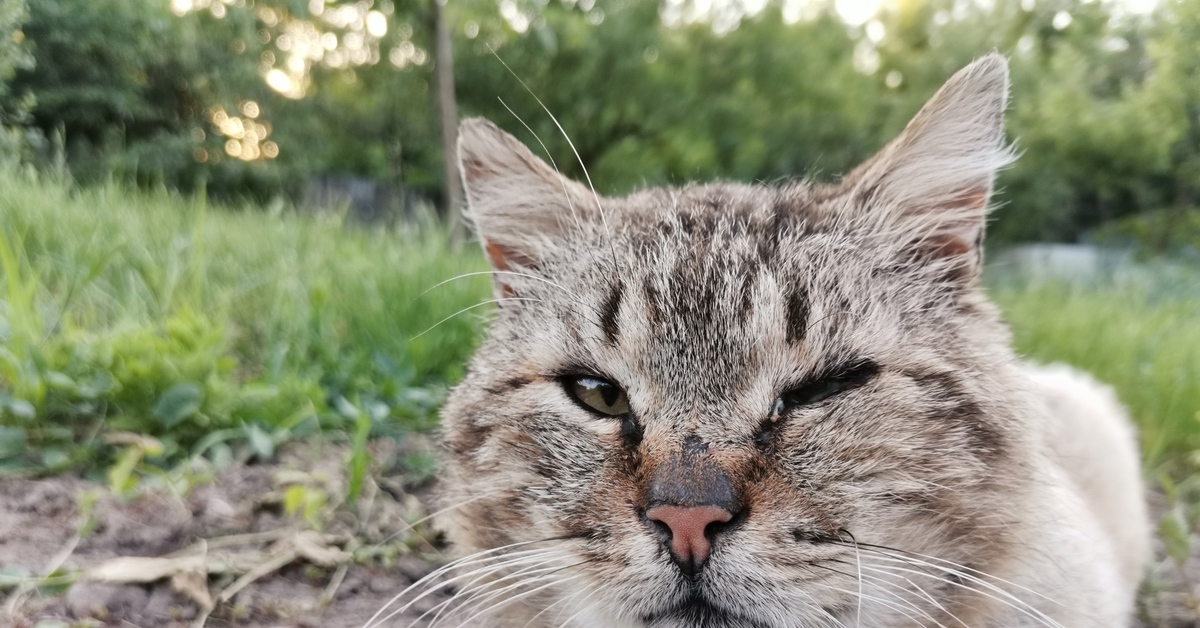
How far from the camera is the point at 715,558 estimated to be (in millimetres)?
1228

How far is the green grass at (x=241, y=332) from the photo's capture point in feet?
7.07

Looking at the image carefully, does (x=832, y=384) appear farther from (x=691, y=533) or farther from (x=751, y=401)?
(x=691, y=533)

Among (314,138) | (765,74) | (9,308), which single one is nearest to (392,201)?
(314,138)

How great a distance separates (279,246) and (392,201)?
1554 mm

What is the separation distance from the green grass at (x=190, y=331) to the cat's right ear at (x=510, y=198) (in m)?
1.06

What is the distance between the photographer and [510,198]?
1999 millimetres

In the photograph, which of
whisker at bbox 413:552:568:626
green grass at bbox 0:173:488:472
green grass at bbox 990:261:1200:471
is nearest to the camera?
whisker at bbox 413:552:568:626

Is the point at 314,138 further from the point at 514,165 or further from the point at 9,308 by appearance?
the point at 514,165

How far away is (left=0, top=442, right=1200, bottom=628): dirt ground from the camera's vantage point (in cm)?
161

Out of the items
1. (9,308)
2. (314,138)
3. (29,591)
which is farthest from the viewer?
(314,138)

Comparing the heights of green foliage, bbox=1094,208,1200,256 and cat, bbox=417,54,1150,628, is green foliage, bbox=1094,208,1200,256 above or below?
above

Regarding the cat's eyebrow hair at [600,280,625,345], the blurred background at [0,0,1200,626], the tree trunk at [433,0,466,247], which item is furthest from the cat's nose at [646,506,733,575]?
the tree trunk at [433,0,466,247]

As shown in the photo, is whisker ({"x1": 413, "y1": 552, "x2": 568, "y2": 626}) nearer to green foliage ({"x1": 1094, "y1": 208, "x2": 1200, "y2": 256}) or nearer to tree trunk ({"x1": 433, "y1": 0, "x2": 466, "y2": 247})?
green foliage ({"x1": 1094, "y1": 208, "x2": 1200, "y2": 256})

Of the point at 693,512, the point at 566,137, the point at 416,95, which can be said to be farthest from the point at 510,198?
the point at 416,95
